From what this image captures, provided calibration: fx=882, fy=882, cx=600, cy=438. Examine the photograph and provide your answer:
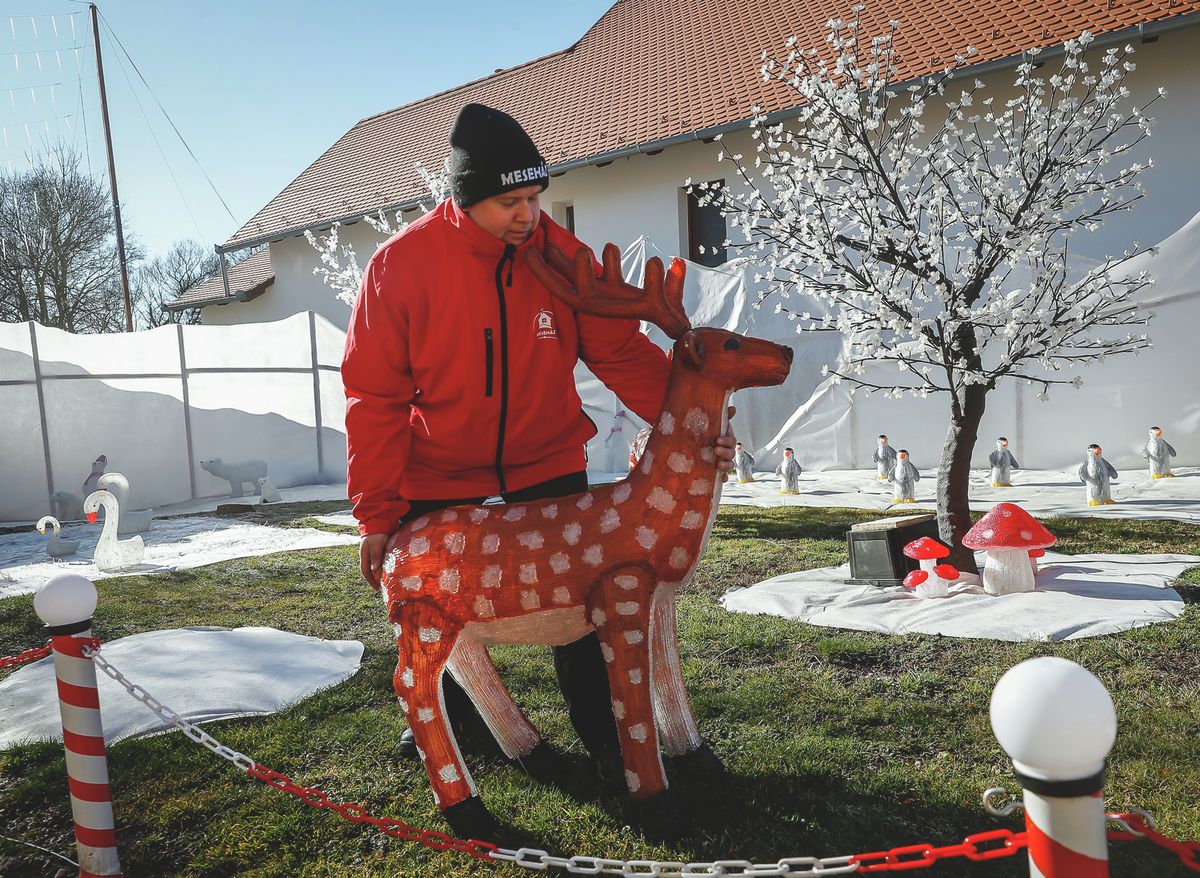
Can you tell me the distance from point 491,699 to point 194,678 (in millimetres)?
1907

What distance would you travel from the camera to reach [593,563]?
2.42m

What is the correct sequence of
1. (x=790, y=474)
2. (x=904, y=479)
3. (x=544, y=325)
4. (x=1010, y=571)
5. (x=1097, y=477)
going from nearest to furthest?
(x=544, y=325), (x=1010, y=571), (x=1097, y=477), (x=904, y=479), (x=790, y=474)

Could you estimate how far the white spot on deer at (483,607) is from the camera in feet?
7.97

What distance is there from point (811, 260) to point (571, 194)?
9229 millimetres

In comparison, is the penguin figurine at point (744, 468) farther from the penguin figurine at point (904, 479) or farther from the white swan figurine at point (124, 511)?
the white swan figurine at point (124, 511)

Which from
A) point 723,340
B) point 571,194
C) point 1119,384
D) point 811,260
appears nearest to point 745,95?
point 571,194

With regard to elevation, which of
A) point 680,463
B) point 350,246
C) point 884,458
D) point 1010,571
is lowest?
point 1010,571

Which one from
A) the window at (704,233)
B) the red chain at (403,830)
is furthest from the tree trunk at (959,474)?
the window at (704,233)

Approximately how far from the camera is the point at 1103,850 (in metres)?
1.12

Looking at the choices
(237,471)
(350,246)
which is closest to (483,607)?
(237,471)

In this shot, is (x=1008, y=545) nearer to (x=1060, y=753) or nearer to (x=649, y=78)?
(x=1060, y=753)

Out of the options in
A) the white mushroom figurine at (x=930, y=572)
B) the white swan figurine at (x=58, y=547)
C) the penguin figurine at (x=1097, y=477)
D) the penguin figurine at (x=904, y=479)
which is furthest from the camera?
the penguin figurine at (x=904, y=479)

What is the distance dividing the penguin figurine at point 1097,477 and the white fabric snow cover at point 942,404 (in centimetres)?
174

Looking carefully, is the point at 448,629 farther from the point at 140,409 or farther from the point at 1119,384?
the point at 140,409
